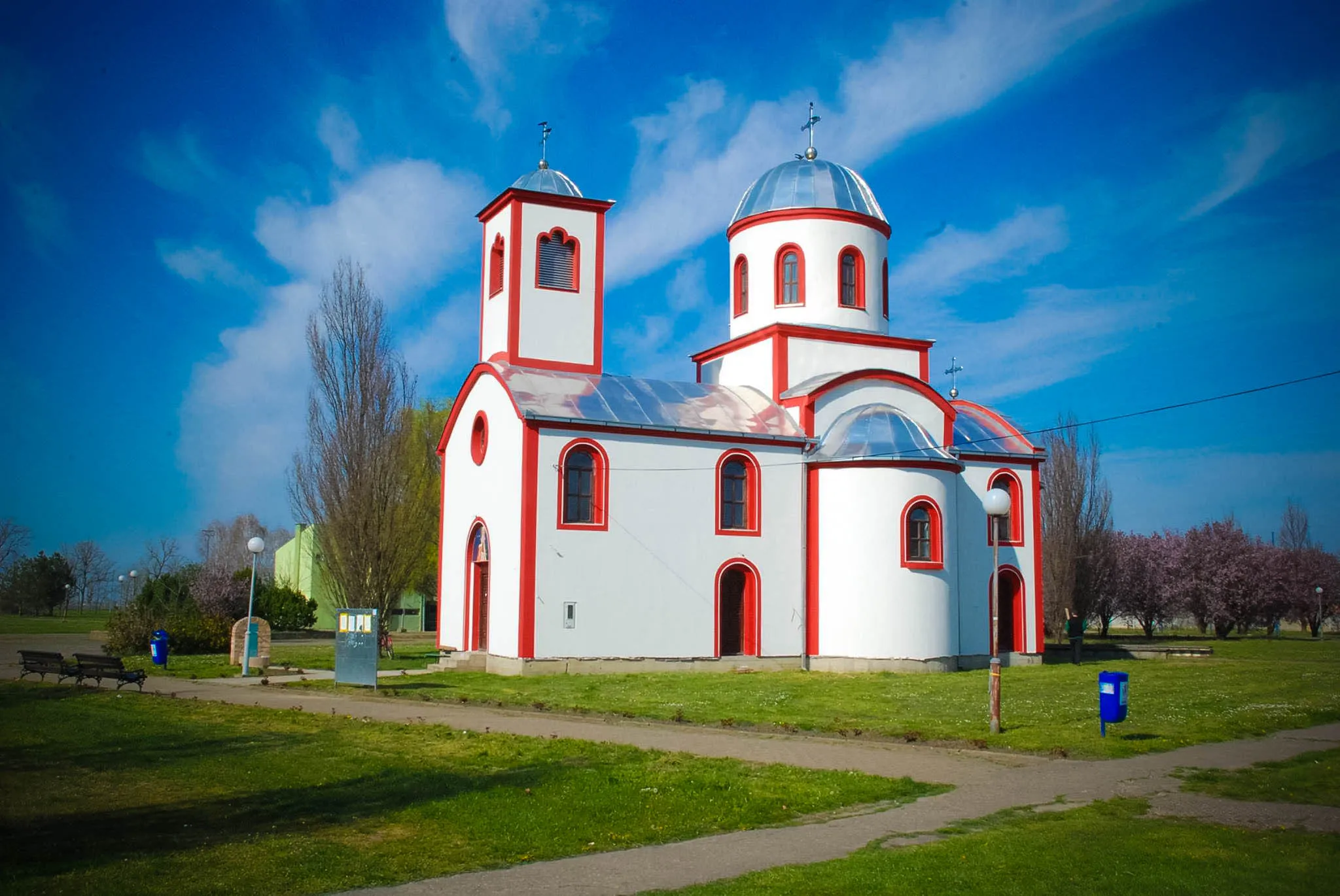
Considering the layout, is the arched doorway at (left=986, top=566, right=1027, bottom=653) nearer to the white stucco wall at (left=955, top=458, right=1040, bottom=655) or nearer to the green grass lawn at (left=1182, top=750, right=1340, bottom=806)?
the white stucco wall at (left=955, top=458, right=1040, bottom=655)

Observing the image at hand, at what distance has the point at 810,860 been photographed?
7512 millimetres

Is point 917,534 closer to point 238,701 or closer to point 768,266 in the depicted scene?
point 768,266

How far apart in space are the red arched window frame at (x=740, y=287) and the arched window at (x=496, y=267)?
6901 mm

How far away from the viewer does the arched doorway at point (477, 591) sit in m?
25.9

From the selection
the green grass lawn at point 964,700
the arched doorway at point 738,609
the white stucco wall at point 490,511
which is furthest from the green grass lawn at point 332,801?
the arched doorway at point 738,609

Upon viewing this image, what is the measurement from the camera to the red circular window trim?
26.2m

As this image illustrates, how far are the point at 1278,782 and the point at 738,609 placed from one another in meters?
16.0

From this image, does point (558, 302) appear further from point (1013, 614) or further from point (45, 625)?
point (45, 625)

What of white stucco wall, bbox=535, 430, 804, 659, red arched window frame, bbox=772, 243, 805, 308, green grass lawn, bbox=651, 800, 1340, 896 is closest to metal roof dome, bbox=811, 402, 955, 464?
white stucco wall, bbox=535, 430, 804, 659

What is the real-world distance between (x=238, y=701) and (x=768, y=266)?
Answer: 58.5 ft

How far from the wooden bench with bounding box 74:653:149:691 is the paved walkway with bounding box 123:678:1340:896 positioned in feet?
10.8

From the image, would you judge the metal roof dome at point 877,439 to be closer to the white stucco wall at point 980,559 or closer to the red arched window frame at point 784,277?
the white stucco wall at point 980,559

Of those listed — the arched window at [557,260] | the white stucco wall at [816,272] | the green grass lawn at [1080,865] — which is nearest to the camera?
the green grass lawn at [1080,865]

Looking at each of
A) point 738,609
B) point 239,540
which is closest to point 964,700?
point 738,609
